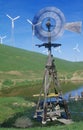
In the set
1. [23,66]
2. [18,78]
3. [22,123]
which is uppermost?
[23,66]

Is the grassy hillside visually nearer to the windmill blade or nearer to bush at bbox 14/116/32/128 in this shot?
bush at bbox 14/116/32/128

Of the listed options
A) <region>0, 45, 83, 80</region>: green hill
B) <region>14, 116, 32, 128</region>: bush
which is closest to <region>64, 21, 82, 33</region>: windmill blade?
<region>14, 116, 32, 128</region>: bush

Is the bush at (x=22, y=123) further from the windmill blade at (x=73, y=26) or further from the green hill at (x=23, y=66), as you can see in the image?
the green hill at (x=23, y=66)

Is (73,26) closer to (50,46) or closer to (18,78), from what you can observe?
(50,46)

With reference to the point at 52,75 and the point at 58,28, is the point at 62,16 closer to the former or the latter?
the point at 58,28

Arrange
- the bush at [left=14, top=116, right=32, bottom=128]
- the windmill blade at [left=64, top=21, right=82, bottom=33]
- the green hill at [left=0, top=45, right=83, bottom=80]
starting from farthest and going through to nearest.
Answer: the green hill at [left=0, top=45, right=83, bottom=80], the windmill blade at [left=64, top=21, right=82, bottom=33], the bush at [left=14, top=116, right=32, bottom=128]

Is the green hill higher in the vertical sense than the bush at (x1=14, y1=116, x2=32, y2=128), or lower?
higher

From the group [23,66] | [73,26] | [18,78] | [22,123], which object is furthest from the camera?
[23,66]

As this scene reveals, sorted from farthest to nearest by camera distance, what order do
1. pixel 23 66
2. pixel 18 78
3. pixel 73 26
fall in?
1. pixel 23 66
2. pixel 18 78
3. pixel 73 26

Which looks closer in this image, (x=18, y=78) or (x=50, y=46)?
(x=50, y=46)

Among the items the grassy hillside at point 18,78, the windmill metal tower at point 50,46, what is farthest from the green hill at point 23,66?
the windmill metal tower at point 50,46

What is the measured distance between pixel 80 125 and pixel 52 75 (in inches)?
343

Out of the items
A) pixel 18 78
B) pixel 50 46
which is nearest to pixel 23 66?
pixel 18 78

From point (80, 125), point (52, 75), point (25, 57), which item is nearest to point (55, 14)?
point (52, 75)
